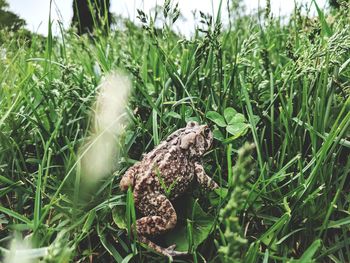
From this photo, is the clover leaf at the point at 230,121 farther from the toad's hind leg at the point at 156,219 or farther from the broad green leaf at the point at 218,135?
the toad's hind leg at the point at 156,219

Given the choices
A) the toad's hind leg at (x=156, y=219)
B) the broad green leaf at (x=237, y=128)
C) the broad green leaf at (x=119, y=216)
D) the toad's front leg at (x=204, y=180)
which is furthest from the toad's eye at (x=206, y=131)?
the broad green leaf at (x=119, y=216)

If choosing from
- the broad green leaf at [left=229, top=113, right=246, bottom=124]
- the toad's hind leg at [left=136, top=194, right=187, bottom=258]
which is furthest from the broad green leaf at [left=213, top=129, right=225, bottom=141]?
the toad's hind leg at [left=136, top=194, right=187, bottom=258]

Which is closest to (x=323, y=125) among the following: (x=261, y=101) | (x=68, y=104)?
(x=261, y=101)

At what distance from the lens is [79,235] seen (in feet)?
8.23

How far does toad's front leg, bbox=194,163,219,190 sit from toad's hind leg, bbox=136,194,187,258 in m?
0.24

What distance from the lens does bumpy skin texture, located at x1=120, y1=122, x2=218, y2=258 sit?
8.00 feet

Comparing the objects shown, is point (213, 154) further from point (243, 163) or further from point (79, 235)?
point (243, 163)

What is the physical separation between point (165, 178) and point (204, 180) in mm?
226

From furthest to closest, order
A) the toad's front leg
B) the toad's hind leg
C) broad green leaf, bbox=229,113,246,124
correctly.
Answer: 1. broad green leaf, bbox=229,113,246,124
2. the toad's front leg
3. the toad's hind leg

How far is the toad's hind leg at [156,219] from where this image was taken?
2402 mm

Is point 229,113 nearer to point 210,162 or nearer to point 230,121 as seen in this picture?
point 230,121

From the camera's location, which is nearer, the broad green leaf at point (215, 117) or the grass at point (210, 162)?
the grass at point (210, 162)

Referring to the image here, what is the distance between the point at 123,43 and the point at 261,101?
2.15 meters

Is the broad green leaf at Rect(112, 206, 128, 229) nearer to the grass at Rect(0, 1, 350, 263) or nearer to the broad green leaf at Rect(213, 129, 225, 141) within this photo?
the grass at Rect(0, 1, 350, 263)
